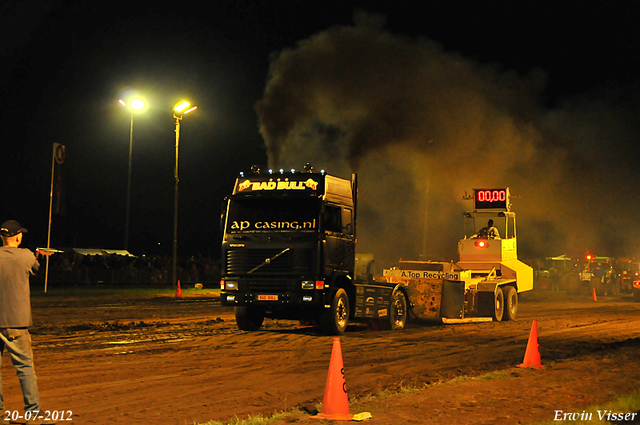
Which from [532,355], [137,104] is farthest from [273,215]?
[137,104]

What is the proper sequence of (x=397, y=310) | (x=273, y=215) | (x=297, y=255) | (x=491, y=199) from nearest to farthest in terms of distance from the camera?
(x=297, y=255) → (x=273, y=215) → (x=397, y=310) → (x=491, y=199)

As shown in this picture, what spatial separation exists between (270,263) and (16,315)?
892 centimetres

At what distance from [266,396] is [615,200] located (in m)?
50.3

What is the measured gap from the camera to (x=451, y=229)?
44625 mm

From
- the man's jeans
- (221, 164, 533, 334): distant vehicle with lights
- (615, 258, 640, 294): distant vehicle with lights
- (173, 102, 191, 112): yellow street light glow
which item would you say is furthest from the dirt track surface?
(615, 258, 640, 294): distant vehicle with lights

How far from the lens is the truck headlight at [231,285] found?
1524 cm

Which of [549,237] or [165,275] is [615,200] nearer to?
[549,237]

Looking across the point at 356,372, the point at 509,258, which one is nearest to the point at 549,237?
the point at 509,258

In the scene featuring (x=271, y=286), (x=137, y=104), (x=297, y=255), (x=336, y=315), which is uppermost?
(x=137, y=104)

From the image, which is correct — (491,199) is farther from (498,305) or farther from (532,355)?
(532,355)

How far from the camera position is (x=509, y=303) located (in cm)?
2080

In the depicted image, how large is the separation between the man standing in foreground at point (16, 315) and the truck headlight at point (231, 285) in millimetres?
8795

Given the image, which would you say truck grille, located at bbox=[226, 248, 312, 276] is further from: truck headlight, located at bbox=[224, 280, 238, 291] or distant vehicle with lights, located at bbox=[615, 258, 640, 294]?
distant vehicle with lights, located at bbox=[615, 258, 640, 294]

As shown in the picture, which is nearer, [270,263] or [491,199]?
[270,263]
